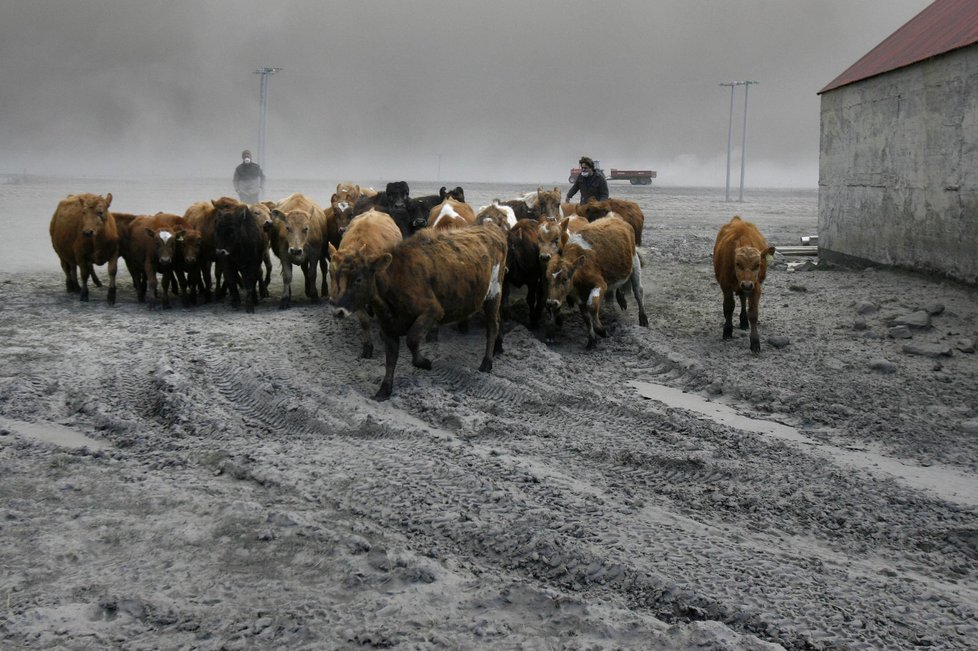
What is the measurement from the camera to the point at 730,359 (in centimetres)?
1072

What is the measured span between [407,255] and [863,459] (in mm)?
4701

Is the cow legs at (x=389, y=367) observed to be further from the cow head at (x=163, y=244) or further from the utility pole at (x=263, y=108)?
the utility pole at (x=263, y=108)

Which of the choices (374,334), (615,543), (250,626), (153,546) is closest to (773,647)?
(615,543)

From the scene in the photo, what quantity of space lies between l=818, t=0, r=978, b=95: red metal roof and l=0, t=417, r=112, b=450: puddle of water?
43.0 feet

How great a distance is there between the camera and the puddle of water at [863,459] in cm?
670

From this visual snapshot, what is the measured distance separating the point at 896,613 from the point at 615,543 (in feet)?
5.17

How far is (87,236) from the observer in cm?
1334

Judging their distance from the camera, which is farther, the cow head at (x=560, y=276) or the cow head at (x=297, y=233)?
the cow head at (x=297, y=233)

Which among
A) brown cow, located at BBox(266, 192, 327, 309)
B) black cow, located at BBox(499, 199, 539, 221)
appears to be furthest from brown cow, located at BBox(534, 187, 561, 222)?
brown cow, located at BBox(266, 192, 327, 309)

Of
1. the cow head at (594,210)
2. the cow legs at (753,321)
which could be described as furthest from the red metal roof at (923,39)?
the cow legs at (753,321)

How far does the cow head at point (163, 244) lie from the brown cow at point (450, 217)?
3648mm

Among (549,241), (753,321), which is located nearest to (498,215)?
(549,241)

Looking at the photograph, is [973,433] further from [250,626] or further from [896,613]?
[250,626]

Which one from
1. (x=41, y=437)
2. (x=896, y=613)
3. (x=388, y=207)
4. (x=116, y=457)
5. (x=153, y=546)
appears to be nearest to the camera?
(x=896, y=613)
